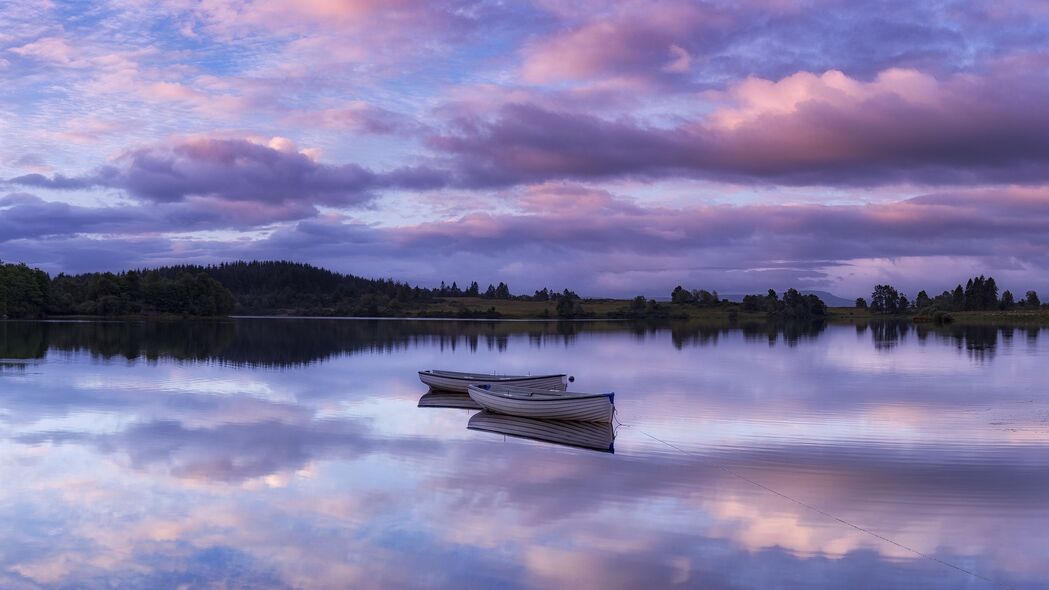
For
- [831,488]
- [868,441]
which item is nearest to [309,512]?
[831,488]

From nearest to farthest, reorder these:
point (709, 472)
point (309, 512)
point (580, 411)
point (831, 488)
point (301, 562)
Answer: point (301, 562)
point (309, 512)
point (831, 488)
point (709, 472)
point (580, 411)

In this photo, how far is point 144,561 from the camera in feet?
41.1

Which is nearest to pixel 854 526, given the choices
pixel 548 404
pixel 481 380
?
pixel 548 404

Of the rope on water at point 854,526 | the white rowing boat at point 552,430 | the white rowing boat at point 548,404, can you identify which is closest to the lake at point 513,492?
the rope on water at point 854,526

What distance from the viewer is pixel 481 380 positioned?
36.8 m

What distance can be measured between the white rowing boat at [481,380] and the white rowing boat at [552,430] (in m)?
4.47

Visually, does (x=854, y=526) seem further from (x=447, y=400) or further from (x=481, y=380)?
(x=481, y=380)

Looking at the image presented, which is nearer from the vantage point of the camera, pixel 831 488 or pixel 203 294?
pixel 831 488

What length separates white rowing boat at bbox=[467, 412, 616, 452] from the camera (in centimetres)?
2364

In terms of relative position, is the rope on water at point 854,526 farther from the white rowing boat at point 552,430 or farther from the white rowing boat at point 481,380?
the white rowing boat at point 481,380

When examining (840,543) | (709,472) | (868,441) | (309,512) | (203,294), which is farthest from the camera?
(203,294)

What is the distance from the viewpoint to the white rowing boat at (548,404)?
2616cm

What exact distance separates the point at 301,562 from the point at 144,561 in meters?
2.41

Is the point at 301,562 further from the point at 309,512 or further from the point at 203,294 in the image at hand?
the point at 203,294
